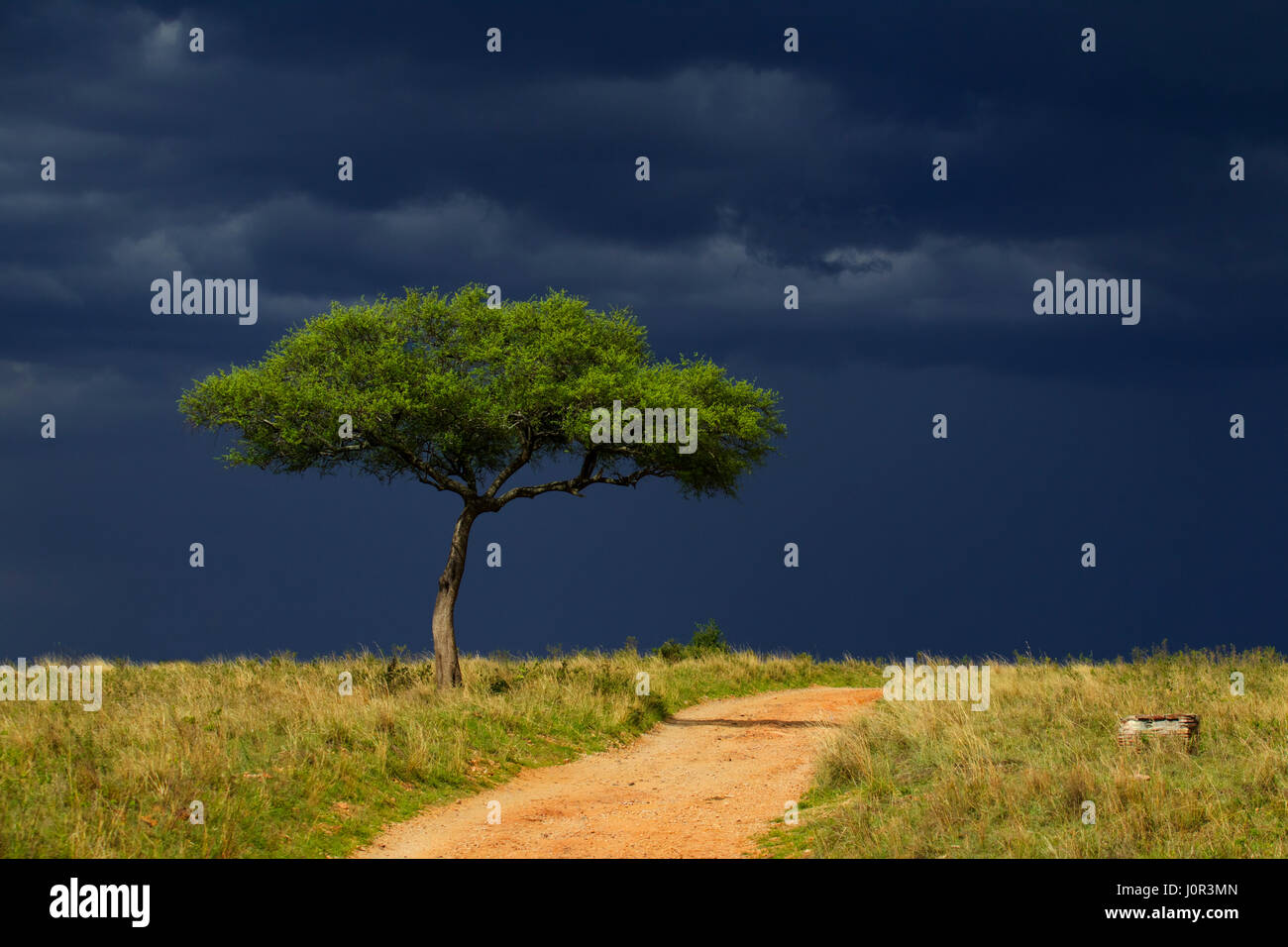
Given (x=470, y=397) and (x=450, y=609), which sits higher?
(x=470, y=397)

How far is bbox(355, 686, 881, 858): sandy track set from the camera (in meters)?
12.9

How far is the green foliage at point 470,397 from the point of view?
2589 centimetres

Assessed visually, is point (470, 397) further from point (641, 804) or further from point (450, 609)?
point (641, 804)

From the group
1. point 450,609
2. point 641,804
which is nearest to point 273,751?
point 641,804

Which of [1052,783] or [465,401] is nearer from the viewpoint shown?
[1052,783]

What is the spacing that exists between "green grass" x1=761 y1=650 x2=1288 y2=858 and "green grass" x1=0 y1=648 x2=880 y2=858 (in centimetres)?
624

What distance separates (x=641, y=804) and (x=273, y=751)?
6074 millimetres

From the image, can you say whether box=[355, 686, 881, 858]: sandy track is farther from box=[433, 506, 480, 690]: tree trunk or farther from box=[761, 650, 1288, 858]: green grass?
box=[433, 506, 480, 690]: tree trunk

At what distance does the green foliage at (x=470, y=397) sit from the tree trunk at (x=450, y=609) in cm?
119

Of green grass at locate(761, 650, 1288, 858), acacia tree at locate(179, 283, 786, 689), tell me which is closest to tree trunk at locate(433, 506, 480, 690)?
acacia tree at locate(179, 283, 786, 689)

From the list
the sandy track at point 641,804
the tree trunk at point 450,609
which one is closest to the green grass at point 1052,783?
the sandy track at point 641,804

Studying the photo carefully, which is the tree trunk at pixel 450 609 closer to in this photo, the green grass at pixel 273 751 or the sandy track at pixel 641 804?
the green grass at pixel 273 751

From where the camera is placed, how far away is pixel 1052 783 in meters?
12.9
